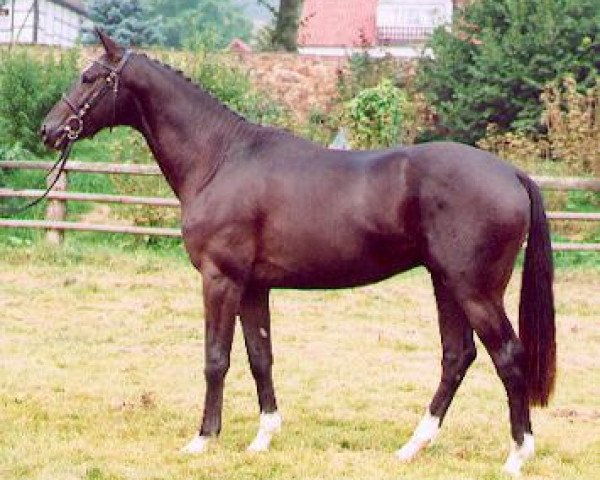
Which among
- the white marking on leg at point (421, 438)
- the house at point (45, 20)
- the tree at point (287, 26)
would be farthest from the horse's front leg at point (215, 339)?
the house at point (45, 20)

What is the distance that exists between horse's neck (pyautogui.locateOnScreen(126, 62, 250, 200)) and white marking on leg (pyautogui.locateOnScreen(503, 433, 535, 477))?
204 centimetres

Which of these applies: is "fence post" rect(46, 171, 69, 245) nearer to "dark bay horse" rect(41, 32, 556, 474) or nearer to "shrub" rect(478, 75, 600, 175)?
"shrub" rect(478, 75, 600, 175)

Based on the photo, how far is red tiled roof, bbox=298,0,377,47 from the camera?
1561 inches

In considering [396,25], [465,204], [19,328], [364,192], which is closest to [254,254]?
[364,192]

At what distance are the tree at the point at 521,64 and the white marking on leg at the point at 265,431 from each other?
1178cm

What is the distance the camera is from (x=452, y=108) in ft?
55.4

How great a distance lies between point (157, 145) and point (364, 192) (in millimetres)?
1193

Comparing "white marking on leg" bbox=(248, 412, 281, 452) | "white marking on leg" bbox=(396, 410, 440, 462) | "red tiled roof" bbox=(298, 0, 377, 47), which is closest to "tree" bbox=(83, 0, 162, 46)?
"red tiled roof" bbox=(298, 0, 377, 47)

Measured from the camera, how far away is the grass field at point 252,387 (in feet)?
15.9

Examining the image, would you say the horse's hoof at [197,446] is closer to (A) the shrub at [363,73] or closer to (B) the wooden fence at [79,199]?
(B) the wooden fence at [79,199]

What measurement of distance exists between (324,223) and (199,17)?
61550mm

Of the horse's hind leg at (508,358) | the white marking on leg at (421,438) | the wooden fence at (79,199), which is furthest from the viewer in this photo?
the wooden fence at (79,199)

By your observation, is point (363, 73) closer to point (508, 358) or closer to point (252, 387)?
point (252, 387)

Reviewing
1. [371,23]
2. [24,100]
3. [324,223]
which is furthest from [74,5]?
[324,223]
